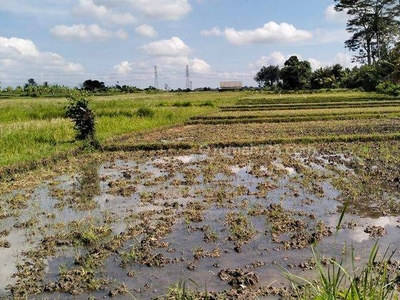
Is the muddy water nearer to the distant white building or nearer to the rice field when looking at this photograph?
the rice field

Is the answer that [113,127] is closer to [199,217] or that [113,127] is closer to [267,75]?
[199,217]

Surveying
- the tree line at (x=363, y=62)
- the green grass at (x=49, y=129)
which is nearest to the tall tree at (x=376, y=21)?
the tree line at (x=363, y=62)

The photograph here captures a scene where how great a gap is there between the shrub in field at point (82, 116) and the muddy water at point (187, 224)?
9.50 ft

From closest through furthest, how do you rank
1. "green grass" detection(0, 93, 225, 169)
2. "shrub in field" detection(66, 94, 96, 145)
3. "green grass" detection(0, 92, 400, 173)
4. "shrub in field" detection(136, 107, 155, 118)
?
"green grass" detection(0, 93, 225, 169)
"green grass" detection(0, 92, 400, 173)
"shrub in field" detection(66, 94, 96, 145)
"shrub in field" detection(136, 107, 155, 118)

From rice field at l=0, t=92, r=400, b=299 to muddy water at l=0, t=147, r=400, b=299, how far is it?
0.06ft

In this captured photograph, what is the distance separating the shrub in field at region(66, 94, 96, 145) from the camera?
36.8ft

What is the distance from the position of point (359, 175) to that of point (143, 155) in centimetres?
Answer: 534

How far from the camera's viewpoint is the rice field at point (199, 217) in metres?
3.56

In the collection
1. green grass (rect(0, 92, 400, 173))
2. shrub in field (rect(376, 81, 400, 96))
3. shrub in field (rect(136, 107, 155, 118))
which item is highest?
shrub in field (rect(376, 81, 400, 96))

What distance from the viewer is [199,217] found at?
212 inches

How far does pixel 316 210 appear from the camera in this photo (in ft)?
18.4

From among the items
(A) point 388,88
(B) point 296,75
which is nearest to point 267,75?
(B) point 296,75

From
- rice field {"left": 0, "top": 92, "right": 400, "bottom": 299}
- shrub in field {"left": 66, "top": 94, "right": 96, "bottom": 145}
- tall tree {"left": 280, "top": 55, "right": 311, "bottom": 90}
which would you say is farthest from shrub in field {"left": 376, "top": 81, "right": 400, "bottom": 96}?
shrub in field {"left": 66, "top": 94, "right": 96, "bottom": 145}

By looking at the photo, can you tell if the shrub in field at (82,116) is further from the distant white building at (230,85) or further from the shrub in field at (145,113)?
the distant white building at (230,85)
